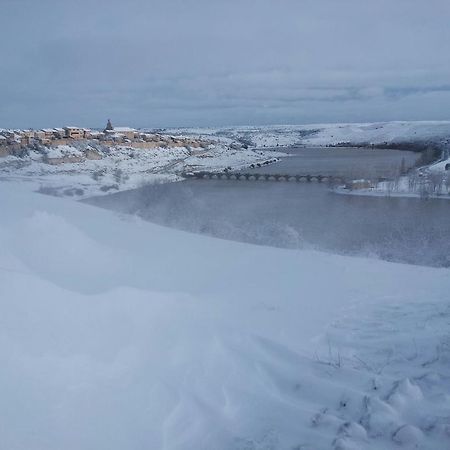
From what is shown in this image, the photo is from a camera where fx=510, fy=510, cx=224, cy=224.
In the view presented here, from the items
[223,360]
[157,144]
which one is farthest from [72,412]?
[157,144]

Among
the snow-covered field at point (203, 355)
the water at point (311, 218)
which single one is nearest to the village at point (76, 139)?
the water at point (311, 218)

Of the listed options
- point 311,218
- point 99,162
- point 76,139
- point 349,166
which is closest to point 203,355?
point 311,218

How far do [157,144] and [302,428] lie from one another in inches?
1404

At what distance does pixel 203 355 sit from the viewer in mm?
2838

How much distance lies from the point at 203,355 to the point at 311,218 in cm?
1127

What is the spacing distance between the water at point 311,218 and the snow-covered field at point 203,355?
16.0 ft

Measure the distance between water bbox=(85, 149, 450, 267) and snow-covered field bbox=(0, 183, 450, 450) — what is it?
16.0 ft

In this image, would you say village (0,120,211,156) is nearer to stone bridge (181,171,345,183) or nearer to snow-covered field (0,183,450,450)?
stone bridge (181,171,345,183)

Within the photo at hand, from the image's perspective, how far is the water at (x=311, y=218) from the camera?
968 centimetres

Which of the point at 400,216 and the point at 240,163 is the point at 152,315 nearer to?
the point at 400,216

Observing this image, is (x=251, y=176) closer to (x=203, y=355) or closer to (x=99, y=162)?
(x=99, y=162)

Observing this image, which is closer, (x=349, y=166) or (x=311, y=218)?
(x=311, y=218)

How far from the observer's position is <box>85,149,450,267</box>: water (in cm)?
968

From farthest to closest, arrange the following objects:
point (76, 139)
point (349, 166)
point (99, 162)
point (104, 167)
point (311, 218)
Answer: point (76, 139), point (349, 166), point (99, 162), point (104, 167), point (311, 218)
